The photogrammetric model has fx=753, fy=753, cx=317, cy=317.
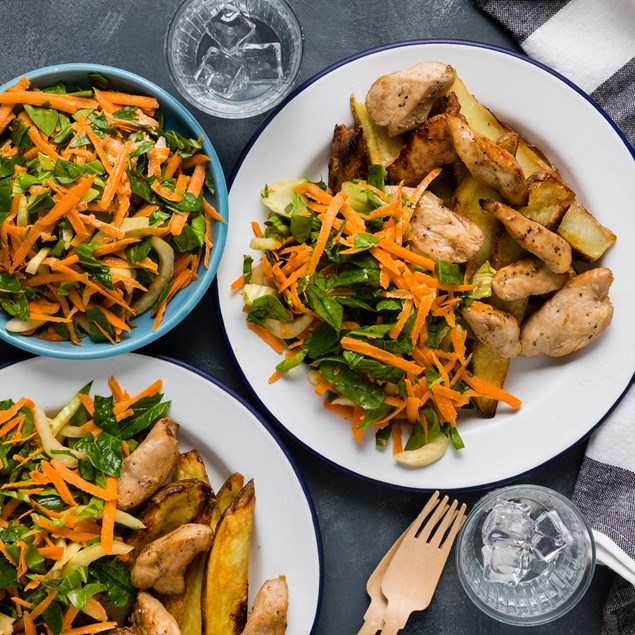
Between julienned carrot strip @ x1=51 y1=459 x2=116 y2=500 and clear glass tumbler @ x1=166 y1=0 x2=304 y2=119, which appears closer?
julienned carrot strip @ x1=51 y1=459 x2=116 y2=500

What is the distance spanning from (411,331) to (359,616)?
44.1 inches

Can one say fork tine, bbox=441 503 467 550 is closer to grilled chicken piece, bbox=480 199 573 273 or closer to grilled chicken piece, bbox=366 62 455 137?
grilled chicken piece, bbox=480 199 573 273

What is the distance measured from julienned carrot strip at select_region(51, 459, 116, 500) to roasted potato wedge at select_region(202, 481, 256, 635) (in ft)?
1.27

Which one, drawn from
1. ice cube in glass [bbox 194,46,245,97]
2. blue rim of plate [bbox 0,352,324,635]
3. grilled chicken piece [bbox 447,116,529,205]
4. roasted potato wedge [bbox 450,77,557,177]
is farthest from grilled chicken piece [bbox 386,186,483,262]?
blue rim of plate [bbox 0,352,324,635]

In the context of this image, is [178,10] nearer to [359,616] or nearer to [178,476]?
[178,476]

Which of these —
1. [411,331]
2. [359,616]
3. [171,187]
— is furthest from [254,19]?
[359,616]

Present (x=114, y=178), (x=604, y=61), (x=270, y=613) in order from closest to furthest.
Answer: (x=114, y=178) → (x=270, y=613) → (x=604, y=61)

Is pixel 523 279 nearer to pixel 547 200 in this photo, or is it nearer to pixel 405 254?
pixel 547 200

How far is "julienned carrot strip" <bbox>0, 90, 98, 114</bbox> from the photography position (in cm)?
225

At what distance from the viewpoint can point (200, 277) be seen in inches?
95.0

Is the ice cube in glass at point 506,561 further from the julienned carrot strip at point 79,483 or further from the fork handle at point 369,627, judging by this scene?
the julienned carrot strip at point 79,483

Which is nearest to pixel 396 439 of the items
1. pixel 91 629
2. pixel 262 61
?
pixel 91 629

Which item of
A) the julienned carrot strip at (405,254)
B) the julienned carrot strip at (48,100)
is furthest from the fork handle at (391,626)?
the julienned carrot strip at (48,100)

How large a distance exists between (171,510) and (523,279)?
136cm
